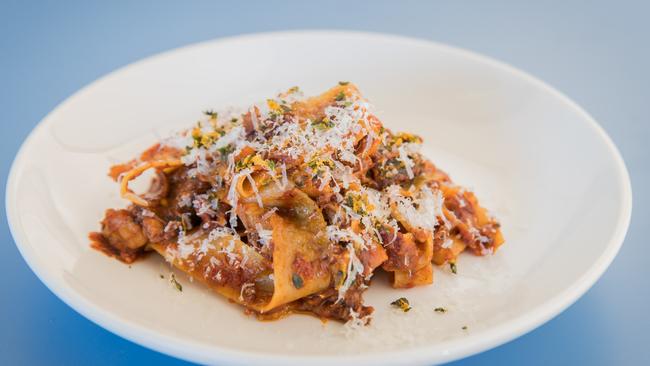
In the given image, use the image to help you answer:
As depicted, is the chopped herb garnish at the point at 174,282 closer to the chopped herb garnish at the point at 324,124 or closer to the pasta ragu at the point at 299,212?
the pasta ragu at the point at 299,212

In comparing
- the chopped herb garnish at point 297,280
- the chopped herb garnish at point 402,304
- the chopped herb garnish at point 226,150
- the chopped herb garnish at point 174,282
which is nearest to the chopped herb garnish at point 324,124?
the chopped herb garnish at point 226,150

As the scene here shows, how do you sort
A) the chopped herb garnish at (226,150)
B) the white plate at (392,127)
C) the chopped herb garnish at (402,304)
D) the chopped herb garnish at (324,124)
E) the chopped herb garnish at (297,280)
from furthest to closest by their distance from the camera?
the chopped herb garnish at (226,150), the chopped herb garnish at (324,124), the chopped herb garnish at (402,304), the chopped herb garnish at (297,280), the white plate at (392,127)

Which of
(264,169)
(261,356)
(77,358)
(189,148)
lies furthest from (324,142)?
(77,358)

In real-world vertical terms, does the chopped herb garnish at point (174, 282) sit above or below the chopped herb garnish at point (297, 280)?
below

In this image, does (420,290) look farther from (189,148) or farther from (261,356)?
(189,148)

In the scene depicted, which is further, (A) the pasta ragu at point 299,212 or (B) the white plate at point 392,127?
(A) the pasta ragu at point 299,212

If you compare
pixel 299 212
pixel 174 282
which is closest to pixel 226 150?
pixel 299 212

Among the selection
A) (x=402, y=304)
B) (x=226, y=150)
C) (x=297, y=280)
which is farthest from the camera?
(x=226, y=150)

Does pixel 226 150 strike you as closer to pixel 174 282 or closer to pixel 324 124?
pixel 324 124
